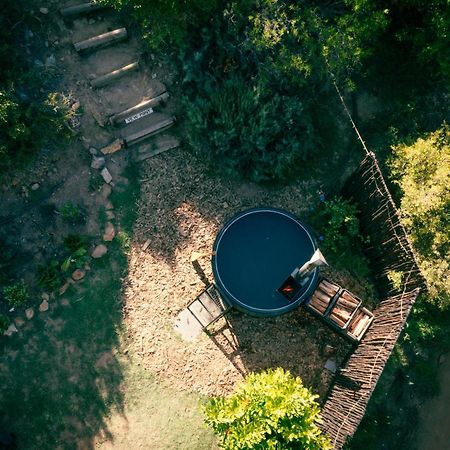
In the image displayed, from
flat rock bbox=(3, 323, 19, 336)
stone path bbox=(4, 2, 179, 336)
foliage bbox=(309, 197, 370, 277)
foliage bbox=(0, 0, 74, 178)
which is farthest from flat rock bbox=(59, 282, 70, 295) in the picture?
foliage bbox=(309, 197, 370, 277)

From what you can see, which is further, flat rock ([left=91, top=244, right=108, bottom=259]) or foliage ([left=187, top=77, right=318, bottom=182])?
flat rock ([left=91, top=244, right=108, bottom=259])

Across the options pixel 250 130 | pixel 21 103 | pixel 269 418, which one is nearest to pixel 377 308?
pixel 269 418

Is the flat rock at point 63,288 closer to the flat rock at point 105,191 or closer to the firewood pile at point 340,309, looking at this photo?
the flat rock at point 105,191

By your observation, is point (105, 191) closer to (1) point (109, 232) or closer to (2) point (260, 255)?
(1) point (109, 232)

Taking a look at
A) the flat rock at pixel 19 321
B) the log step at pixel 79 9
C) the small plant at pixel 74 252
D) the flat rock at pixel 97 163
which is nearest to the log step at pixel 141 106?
Result: the flat rock at pixel 97 163

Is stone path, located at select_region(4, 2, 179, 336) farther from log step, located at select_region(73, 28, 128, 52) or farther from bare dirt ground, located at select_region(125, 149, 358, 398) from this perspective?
bare dirt ground, located at select_region(125, 149, 358, 398)

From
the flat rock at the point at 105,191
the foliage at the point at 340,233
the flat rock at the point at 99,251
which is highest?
the foliage at the point at 340,233

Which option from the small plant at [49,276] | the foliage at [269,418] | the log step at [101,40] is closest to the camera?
the foliage at [269,418]

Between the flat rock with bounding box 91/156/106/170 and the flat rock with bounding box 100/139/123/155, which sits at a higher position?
the flat rock with bounding box 100/139/123/155
